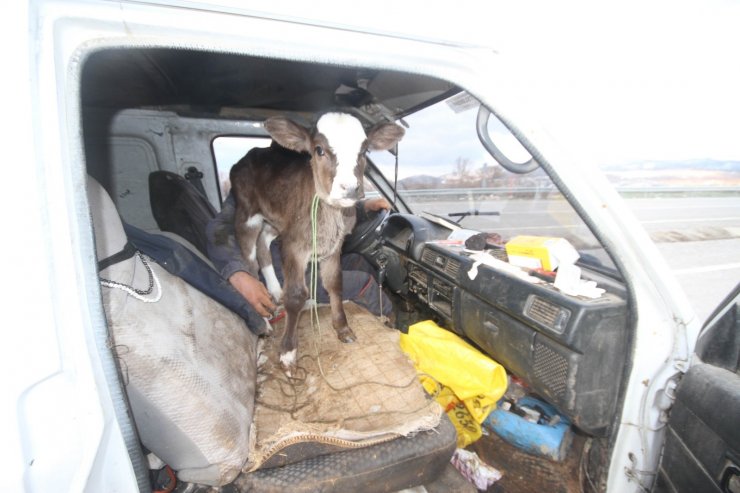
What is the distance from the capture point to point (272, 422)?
5.72ft

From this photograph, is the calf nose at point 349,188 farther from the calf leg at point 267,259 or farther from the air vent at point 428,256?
the calf leg at point 267,259

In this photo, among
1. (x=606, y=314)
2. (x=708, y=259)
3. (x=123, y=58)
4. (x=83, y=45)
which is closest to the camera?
(x=83, y=45)

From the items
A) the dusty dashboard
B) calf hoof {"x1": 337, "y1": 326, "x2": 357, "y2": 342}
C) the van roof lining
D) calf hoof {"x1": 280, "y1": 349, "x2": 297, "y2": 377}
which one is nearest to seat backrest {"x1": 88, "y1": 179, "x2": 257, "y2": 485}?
calf hoof {"x1": 280, "y1": 349, "x2": 297, "y2": 377}

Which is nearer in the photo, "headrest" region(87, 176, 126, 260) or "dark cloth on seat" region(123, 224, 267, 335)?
"headrest" region(87, 176, 126, 260)

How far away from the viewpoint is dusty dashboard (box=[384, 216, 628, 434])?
142 centimetres

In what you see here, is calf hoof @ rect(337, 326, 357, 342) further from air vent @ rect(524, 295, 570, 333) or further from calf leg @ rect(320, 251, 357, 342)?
air vent @ rect(524, 295, 570, 333)

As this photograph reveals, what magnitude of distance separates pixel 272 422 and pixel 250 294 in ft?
3.77

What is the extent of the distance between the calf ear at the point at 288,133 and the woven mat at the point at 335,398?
149 cm

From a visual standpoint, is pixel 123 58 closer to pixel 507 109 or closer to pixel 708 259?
pixel 507 109

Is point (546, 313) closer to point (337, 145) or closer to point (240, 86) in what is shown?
point (337, 145)

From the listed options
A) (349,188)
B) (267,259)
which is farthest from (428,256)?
(267,259)

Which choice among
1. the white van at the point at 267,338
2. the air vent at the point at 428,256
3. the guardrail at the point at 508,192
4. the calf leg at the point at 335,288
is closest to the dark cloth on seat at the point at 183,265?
the white van at the point at 267,338

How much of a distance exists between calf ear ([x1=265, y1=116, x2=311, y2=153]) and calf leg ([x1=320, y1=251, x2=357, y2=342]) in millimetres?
925

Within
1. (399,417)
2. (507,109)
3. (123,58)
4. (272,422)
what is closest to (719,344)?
(507,109)
